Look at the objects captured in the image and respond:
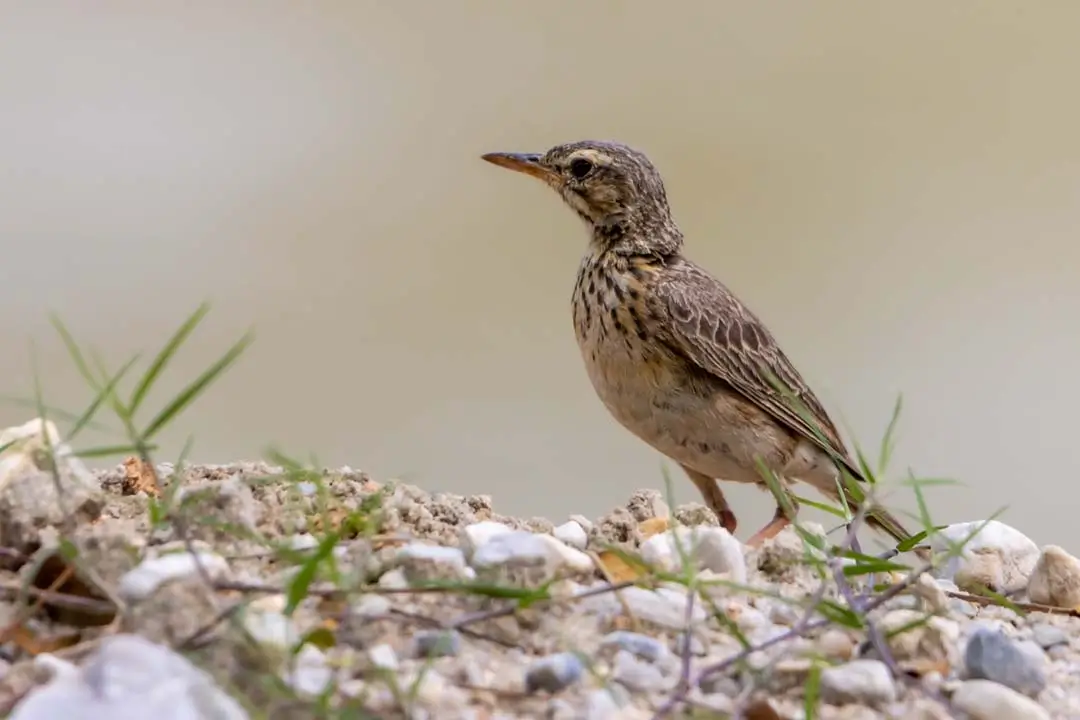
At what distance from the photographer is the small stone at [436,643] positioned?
5.18 feet

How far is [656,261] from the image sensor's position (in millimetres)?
3775

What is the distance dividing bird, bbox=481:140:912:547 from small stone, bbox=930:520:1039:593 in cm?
42

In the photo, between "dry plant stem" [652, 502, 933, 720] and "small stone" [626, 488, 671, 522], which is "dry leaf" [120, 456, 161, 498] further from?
"dry plant stem" [652, 502, 933, 720]

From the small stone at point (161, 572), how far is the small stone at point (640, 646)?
0.54 meters

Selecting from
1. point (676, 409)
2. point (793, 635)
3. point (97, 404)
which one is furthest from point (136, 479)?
point (793, 635)

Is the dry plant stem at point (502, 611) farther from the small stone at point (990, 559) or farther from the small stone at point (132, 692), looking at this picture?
the small stone at point (990, 559)

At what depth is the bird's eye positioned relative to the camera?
12.8 feet

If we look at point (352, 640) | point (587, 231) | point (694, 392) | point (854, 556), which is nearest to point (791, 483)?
point (694, 392)

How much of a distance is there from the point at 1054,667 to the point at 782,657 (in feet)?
2.05

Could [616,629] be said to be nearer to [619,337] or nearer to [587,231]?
[619,337]

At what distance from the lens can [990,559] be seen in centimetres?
281

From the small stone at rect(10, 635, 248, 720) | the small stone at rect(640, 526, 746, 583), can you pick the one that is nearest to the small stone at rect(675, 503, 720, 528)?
the small stone at rect(640, 526, 746, 583)

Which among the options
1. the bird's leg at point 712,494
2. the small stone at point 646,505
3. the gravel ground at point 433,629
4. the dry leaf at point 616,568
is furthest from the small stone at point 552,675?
the bird's leg at point 712,494

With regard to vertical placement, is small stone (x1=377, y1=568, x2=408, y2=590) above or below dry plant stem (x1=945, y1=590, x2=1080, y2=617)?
below
